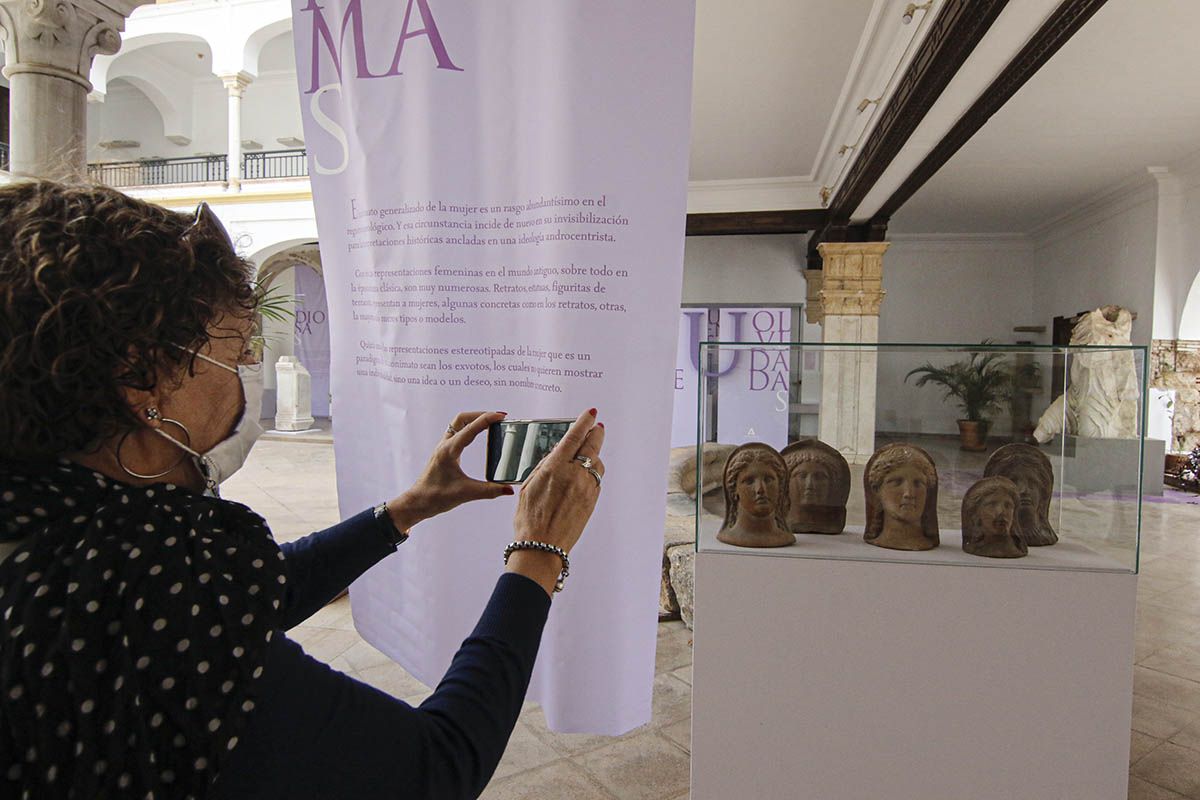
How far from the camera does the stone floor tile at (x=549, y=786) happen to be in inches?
91.7

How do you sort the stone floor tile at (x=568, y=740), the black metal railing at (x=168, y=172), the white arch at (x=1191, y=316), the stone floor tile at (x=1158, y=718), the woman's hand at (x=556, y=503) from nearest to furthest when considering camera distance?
1. the woman's hand at (x=556, y=503)
2. the stone floor tile at (x=568, y=740)
3. the stone floor tile at (x=1158, y=718)
4. the white arch at (x=1191, y=316)
5. the black metal railing at (x=168, y=172)

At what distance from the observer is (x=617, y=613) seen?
1.76m

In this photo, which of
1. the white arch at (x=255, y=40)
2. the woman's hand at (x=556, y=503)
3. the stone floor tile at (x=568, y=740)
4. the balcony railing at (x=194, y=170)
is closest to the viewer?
the woman's hand at (x=556, y=503)

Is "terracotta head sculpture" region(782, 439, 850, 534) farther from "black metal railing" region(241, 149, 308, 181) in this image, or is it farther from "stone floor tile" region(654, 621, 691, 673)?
"black metal railing" region(241, 149, 308, 181)

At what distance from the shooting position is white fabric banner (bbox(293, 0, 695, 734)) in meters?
1.62

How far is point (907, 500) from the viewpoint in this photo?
1.90 metres

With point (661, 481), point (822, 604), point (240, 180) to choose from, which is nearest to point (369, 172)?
point (661, 481)

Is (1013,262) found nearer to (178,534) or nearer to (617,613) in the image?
(617,613)

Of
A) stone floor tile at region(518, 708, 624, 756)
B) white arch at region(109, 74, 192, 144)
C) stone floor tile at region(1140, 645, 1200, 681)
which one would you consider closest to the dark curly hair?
stone floor tile at region(518, 708, 624, 756)

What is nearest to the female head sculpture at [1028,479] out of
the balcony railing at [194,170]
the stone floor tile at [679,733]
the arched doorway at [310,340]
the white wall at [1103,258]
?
the stone floor tile at [679,733]

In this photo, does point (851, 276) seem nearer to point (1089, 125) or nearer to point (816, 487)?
point (1089, 125)

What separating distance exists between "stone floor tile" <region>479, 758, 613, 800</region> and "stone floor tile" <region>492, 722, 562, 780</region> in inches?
1.2

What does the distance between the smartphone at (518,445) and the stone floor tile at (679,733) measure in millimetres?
1728

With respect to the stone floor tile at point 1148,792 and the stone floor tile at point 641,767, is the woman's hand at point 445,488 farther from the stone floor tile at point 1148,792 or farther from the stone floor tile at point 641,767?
the stone floor tile at point 1148,792
